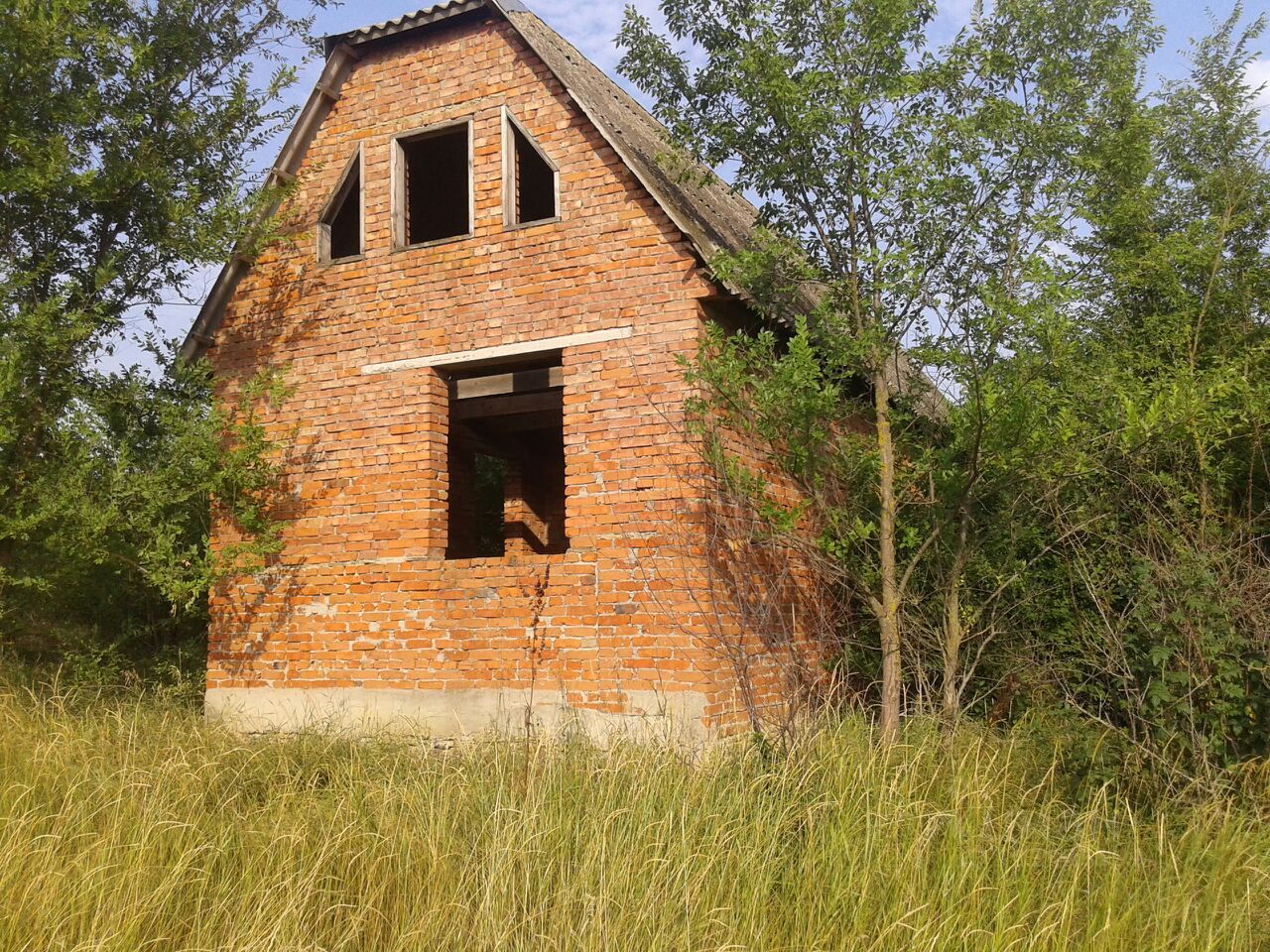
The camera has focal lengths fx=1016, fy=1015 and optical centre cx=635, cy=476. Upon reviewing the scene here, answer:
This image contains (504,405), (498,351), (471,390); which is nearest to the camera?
(498,351)

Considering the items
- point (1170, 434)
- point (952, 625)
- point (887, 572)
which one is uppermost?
point (1170, 434)

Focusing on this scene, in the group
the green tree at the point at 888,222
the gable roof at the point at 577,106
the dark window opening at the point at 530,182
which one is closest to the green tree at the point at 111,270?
the gable roof at the point at 577,106

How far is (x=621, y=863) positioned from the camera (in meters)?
4.45

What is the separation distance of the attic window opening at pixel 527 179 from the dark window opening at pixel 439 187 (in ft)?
2.47

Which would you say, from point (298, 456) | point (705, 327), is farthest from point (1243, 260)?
point (298, 456)

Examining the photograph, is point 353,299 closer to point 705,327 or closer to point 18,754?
point 705,327

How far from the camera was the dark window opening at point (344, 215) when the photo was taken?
975 cm

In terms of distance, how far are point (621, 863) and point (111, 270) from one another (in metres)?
7.83

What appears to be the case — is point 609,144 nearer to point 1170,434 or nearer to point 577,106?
point 577,106

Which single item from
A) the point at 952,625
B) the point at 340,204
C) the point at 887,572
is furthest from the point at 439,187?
the point at 952,625

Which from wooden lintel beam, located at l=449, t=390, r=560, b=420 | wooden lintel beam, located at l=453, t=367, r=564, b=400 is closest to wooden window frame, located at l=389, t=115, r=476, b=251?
wooden lintel beam, located at l=453, t=367, r=564, b=400

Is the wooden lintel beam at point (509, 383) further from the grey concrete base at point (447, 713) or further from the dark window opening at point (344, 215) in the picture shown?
the grey concrete base at point (447, 713)

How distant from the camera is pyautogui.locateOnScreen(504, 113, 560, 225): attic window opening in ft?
29.0

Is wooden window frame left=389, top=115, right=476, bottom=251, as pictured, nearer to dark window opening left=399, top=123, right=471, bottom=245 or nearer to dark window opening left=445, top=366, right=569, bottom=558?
dark window opening left=399, top=123, right=471, bottom=245
